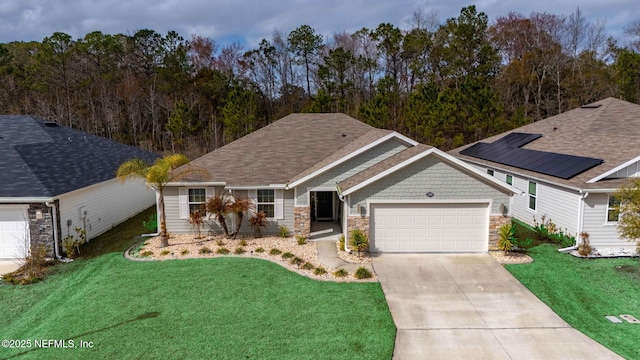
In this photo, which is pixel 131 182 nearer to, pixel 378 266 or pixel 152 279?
pixel 152 279

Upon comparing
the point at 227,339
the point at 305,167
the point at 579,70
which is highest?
the point at 579,70

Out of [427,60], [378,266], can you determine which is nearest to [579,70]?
[427,60]

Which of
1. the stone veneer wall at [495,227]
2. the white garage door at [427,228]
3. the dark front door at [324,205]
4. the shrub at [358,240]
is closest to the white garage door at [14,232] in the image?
the shrub at [358,240]

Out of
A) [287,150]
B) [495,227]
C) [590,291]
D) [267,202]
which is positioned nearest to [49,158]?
[267,202]

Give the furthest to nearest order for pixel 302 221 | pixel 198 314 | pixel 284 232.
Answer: pixel 284 232
pixel 302 221
pixel 198 314

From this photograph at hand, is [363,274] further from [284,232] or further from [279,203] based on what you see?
[279,203]

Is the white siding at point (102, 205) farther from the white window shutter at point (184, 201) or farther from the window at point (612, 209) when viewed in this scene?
the window at point (612, 209)
